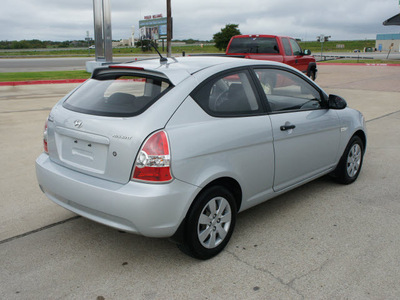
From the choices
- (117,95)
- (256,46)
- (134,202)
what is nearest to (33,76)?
(256,46)

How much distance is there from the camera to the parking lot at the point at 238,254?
110 inches

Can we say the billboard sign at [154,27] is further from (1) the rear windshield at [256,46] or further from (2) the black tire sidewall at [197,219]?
(2) the black tire sidewall at [197,219]

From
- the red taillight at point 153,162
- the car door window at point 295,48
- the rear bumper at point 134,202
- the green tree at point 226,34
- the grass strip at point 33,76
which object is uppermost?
the green tree at point 226,34

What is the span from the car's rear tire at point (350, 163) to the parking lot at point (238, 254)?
13cm

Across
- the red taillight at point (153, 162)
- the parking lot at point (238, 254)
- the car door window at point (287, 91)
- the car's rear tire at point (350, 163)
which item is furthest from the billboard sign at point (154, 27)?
the red taillight at point (153, 162)

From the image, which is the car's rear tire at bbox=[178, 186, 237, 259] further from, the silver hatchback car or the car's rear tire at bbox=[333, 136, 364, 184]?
the car's rear tire at bbox=[333, 136, 364, 184]

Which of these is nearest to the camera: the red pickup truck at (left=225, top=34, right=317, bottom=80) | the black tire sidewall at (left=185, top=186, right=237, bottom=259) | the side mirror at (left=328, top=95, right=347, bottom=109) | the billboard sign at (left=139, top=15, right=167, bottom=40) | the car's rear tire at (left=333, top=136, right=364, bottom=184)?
the black tire sidewall at (left=185, top=186, right=237, bottom=259)

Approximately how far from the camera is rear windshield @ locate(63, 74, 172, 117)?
3.00m

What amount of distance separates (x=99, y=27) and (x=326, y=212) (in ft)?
57.2

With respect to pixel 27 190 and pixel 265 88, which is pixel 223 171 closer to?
pixel 265 88

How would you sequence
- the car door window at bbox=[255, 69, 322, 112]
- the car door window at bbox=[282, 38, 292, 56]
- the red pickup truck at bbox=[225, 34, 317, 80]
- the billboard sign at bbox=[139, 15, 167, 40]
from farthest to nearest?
the billboard sign at bbox=[139, 15, 167, 40]
the car door window at bbox=[282, 38, 292, 56]
the red pickup truck at bbox=[225, 34, 317, 80]
the car door window at bbox=[255, 69, 322, 112]


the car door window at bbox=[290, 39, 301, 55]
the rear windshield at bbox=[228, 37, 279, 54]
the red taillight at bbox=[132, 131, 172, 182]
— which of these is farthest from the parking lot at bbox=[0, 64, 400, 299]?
the car door window at bbox=[290, 39, 301, 55]

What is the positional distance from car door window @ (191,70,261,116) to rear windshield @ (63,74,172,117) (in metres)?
0.31

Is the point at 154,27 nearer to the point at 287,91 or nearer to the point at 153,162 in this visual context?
the point at 287,91
